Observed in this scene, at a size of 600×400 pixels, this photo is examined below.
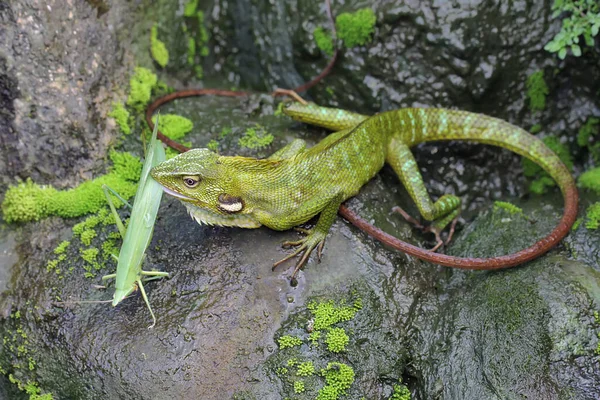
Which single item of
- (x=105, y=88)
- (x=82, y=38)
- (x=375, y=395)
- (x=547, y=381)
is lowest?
(x=375, y=395)

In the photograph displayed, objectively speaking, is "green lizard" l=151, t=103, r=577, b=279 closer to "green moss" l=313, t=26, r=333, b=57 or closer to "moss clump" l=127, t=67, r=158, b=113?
"green moss" l=313, t=26, r=333, b=57

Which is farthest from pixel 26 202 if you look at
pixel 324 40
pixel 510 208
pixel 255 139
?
pixel 510 208

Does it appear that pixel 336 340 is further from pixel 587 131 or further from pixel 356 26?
pixel 587 131

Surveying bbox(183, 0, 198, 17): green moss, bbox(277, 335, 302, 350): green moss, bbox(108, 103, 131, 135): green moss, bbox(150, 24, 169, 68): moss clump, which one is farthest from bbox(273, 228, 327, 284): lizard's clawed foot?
bbox(183, 0, 198, 17): green moss

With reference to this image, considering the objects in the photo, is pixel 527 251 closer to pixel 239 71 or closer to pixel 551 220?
pixel 551 220

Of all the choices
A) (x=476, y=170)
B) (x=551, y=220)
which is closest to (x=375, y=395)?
(x=551, y=220)

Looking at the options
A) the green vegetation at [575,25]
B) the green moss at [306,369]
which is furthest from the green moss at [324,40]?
the green moss at [306,369]

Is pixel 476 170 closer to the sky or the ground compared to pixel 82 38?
closer to the ground
